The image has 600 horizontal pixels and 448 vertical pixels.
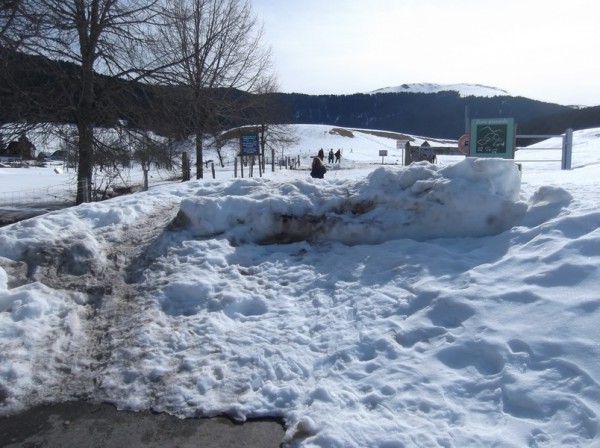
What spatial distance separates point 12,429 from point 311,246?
4104mm

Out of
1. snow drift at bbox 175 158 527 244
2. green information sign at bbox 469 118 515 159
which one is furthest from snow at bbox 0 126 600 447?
green information sign at bbox 469 118 515 159

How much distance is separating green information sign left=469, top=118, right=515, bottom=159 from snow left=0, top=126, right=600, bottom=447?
216 inches

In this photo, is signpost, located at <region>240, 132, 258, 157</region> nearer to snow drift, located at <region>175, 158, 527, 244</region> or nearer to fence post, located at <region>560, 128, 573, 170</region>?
fence post, located at <region>560, 128, 573, 170</region>

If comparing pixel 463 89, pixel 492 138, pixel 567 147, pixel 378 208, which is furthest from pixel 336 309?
pixel 463 89

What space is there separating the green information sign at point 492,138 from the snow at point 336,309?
5484mm

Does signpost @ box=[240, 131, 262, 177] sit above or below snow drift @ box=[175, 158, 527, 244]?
above

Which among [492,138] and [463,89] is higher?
[463,89]

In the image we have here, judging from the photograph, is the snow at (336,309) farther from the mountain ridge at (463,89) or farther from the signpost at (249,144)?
the mountain ridge at (463,89)

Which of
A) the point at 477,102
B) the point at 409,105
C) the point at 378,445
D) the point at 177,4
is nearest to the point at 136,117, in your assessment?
the point at 177,4

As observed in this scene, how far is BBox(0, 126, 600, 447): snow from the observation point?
3447 millimetres

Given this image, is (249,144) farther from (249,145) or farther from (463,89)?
(463,89)

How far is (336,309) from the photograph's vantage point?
203 inches

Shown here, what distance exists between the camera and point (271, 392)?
3.93m

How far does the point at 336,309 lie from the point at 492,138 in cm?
921
